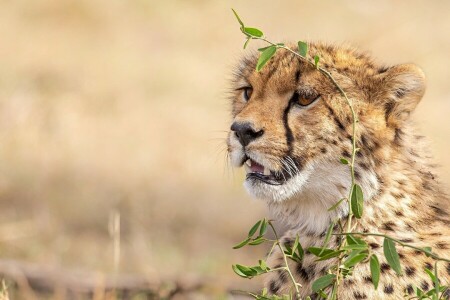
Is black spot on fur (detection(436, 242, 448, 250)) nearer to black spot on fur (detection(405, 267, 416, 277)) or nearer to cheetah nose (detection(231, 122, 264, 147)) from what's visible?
black spot on fur (detection(405, 267, 416, 277))

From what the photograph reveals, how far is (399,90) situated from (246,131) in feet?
1.77

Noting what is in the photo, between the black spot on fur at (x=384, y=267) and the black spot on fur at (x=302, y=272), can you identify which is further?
the black spot on fur at (x=302, y=272)

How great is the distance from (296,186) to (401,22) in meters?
9.55

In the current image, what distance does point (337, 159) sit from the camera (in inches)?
139

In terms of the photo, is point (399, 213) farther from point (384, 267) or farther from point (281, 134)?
point (281, 134)

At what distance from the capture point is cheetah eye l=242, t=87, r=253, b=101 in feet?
12.4

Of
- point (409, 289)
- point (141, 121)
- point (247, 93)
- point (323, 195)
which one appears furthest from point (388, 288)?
point (141, 121)

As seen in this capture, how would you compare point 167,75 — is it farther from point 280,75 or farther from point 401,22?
point 280,75

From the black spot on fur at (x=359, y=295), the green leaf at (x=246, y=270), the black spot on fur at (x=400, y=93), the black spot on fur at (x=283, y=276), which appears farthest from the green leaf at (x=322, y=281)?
the black spot on fur at (x=400, y=93)

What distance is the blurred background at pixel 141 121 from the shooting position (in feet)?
21.8

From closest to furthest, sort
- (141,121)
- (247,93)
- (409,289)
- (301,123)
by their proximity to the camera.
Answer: (409,289), (301,123), (247,93), (141,121)

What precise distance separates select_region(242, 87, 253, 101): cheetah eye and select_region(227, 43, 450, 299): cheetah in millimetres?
79

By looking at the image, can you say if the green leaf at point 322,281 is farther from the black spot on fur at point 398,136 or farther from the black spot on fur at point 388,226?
the black spot on fur at point 398,136

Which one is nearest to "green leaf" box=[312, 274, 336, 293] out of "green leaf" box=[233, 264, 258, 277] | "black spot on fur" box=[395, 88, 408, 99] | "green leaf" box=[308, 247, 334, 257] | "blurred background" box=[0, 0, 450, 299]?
"green leaf" box=[308, 247, 334, 257]
